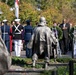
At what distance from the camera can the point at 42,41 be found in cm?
1430

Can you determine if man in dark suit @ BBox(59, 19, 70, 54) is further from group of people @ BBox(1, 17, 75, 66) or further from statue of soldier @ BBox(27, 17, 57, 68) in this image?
statue of soldier @ BBox(27, 17, 57, 68)

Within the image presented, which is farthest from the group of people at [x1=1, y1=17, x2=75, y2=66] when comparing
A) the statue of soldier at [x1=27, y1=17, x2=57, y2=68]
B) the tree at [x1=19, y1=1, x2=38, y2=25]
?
the tree at [x1=19, y1=1, x2=38, y2=25]

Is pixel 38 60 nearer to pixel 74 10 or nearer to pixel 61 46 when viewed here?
pixel 61 46

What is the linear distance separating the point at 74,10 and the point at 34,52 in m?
60.1

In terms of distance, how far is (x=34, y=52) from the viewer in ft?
48.1

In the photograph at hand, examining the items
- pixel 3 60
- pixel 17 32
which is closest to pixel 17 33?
pixel 17 32

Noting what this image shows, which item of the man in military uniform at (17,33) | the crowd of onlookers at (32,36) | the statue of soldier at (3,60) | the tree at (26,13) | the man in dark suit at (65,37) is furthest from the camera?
the tree at (26,13)

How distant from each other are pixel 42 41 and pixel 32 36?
39cm

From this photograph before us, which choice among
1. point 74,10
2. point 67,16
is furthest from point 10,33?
point 74,10

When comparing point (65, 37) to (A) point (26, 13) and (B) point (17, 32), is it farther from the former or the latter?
(A) point (26, 13)

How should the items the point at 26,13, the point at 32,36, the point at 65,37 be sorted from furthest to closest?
the point at 26,13 < the point at 65,37 < the point at 32,36

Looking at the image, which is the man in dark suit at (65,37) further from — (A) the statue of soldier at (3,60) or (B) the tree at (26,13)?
(B) the tree at (26,13)

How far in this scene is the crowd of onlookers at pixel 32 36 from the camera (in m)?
14.2

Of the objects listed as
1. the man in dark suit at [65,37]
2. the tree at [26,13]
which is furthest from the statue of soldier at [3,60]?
the tree at [26,13]
